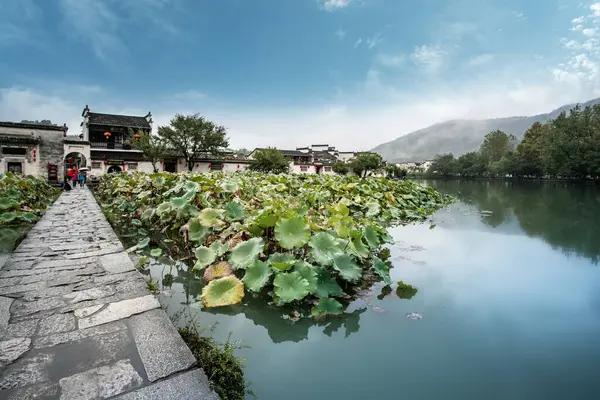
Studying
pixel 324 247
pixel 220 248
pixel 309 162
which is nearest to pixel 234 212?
pixel 220 248

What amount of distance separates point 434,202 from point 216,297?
1146 centimetres

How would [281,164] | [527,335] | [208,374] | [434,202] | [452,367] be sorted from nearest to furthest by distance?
[208,374]
[452,367]
[527,335]
[434,202]
[281,164]

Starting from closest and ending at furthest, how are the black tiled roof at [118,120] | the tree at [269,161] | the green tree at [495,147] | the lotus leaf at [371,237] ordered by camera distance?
1. the lotus leaf at [371,237]
2. the black tiled roof at [118,120]
3. the tree at [269,161]
4. the green tree at [495,147]

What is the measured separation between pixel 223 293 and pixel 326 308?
33.4 inches

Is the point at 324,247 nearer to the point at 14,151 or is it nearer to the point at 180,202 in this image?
the point at 180,202

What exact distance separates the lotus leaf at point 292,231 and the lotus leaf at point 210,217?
0.97 meters

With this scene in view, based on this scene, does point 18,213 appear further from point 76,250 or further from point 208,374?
point 208,374

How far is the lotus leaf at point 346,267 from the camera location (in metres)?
2.76

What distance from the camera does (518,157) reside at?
3669 centimetres

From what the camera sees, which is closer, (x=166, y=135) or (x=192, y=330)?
(x=192, y=330)

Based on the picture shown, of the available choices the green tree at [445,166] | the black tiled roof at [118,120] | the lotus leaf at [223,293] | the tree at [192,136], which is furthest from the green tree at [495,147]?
the lotus leaf at [223,293]

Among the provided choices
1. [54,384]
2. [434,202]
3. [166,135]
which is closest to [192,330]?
[54,384]

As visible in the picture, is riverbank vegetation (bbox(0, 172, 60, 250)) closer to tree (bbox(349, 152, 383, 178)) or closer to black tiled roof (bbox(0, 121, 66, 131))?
black tiled roof (bbox(0, 121, 66, 131))

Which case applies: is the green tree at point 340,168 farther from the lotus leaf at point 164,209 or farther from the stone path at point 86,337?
the stone path at point 86,337
